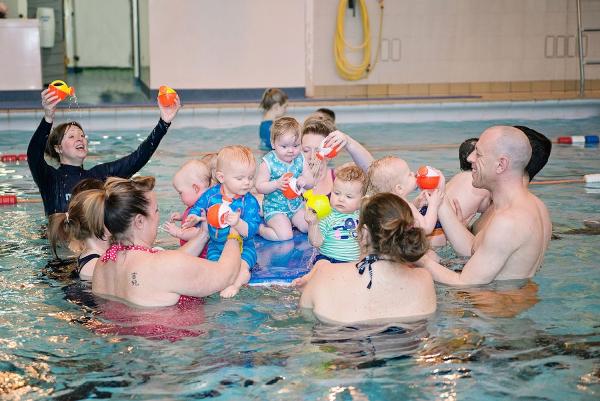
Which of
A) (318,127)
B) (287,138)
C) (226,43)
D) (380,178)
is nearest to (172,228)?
(287,138)

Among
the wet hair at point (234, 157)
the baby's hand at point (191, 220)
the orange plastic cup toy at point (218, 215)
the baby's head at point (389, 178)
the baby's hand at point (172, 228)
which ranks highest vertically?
the wet hair at point (234, 157)

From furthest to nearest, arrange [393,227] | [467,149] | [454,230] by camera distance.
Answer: [467,149] < [454,230] < [393,227]

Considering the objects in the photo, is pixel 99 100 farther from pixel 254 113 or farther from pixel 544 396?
pixel 544 396

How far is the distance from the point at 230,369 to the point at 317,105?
9751 mm

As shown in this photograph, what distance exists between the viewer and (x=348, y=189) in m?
4.98

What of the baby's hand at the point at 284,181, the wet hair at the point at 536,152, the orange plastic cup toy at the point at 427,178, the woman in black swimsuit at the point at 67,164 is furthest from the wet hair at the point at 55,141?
the wet hair at the point at 536,152

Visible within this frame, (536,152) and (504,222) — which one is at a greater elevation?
(536,152)

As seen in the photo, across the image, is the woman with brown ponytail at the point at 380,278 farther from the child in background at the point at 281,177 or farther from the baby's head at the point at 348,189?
the child in background at the point at 281,177

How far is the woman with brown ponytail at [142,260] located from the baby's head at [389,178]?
0.96 m

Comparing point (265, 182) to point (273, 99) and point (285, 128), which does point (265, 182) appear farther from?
point (273, 99)

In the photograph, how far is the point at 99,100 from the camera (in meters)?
14.1

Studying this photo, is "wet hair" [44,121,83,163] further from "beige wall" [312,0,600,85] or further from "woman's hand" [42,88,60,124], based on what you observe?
"beige wall" [312,0,600,85]

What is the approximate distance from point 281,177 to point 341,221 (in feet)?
2.31

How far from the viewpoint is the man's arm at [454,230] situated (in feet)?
16.8
